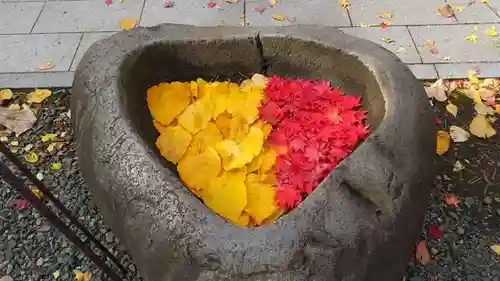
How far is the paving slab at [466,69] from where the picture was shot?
3.77m

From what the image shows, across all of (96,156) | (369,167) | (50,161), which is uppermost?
(369,167)

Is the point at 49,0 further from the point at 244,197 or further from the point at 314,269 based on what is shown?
the point at 314,269

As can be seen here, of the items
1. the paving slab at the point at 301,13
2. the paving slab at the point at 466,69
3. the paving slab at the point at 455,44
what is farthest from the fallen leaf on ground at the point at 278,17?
the paving slab at the point at 466,69

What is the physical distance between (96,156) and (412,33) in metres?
2.77

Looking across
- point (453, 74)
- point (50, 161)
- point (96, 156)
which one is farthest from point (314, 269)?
point (453, 74)

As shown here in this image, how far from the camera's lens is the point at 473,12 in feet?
14.1

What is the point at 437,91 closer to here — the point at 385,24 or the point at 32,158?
the point at 385,24

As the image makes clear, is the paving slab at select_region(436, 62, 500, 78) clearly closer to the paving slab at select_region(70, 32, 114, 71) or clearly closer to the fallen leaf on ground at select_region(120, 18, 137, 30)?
the fallen leaf on ground at select_region(120, 18, 137, 30)

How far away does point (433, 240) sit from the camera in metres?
2.83

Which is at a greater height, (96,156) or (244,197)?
(96,156)

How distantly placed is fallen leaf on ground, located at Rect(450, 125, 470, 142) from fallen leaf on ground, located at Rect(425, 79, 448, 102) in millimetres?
275

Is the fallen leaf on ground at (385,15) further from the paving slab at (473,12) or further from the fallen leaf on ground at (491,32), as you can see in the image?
the fallen leaf on ground at (491,32)

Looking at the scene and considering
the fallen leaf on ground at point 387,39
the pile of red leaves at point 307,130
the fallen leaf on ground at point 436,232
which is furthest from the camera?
the fallen leaf on ground at point 387,39

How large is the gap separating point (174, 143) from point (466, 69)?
230 centimetres
